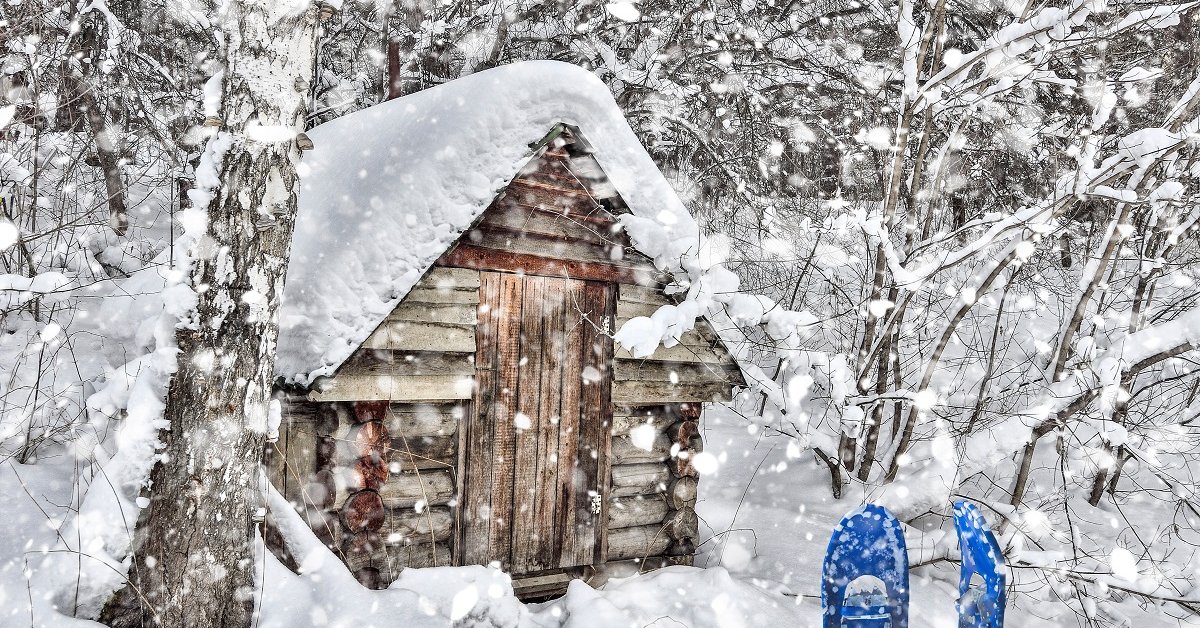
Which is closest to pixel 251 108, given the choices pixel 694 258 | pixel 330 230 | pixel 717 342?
pixel 330 230

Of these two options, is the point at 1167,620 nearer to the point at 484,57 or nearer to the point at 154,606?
the point at 154,606

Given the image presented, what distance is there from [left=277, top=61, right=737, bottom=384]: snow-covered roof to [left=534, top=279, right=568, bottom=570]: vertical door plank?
80 centimetres

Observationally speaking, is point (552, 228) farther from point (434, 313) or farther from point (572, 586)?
point (572, 586)

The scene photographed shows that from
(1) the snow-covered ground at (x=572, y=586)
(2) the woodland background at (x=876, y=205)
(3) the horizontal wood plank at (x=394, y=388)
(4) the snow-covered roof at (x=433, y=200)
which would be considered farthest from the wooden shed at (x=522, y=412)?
(2) the woodland background at (x=876, y=205)

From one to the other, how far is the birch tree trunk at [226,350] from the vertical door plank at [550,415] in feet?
7.49

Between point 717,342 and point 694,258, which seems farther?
Answer: point 717,342

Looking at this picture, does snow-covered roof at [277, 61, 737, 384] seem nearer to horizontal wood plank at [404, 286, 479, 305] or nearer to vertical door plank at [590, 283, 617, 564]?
horizontal wood plank at [404, 286, 479, 305]

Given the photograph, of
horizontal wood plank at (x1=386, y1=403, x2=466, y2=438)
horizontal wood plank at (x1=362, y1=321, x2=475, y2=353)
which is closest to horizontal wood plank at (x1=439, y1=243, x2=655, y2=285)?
horizontal wood plank at (x1=362, y1=321, x2=475, y2=353)

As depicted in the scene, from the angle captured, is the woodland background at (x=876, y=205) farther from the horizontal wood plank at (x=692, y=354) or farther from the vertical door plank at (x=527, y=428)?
the vertical door plank at (x=527, y=428)

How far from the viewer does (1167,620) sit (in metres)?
5.82

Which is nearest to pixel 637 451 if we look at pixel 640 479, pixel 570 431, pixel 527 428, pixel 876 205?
pixel 640 479

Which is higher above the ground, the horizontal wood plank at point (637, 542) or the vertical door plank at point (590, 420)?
the vertical door plank at point (590, 420)

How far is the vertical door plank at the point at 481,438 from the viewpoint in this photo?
5.20 meters

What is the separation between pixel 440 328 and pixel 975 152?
7634 millimetres
